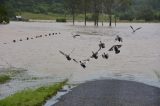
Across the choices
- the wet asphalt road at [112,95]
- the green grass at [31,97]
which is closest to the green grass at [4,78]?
the green grass at [31,97]

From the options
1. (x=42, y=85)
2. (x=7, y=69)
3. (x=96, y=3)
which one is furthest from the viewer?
(x=96, y=3)

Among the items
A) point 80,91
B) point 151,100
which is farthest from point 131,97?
point 80,91

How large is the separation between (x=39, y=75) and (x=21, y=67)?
4.39m

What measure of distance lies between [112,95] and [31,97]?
12.4 ft

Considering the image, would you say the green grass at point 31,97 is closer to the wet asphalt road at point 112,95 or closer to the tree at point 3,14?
the wet asphalt road at point 112,95

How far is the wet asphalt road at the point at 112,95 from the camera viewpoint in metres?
20.9

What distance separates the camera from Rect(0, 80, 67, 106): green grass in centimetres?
2030

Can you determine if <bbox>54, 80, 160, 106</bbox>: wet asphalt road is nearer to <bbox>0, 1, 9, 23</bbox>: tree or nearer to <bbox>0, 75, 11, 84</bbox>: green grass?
<bbox>0, 75, 11, 84</bbox>: green grass

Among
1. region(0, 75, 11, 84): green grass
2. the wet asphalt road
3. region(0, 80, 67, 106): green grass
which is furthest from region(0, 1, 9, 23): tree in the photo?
region(0, 80, 67, 106): green grass

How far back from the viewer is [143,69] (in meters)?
36.7

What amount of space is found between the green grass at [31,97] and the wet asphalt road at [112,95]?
0.83 metres

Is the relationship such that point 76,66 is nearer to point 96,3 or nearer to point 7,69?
point 7,69

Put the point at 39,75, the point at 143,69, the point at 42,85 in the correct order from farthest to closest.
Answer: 1. the point at 143,69
2. the point at 39,75
3. the point at 42,85

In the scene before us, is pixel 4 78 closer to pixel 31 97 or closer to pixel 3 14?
pixel 31 97
